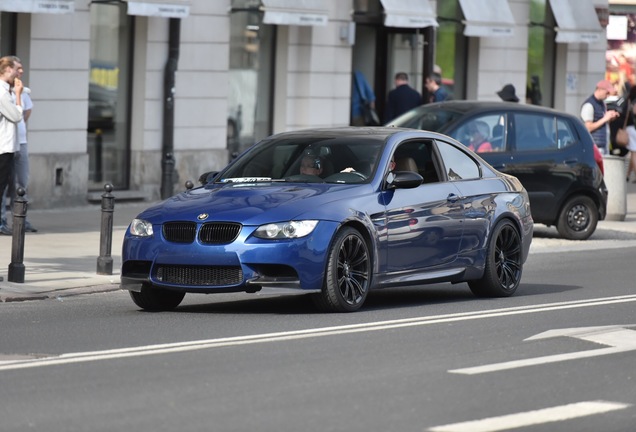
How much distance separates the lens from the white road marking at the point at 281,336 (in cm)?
966

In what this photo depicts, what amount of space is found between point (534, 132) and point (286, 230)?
8.87 metres

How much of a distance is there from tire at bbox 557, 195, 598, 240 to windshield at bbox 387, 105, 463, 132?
1.85 m

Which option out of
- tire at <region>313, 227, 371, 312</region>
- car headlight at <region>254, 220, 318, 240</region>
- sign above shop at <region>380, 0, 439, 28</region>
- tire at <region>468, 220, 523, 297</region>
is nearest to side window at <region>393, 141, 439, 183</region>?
tire at <region>468, 220, 523, 297</region>

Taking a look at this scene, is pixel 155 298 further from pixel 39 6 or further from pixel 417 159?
pixel 39 6

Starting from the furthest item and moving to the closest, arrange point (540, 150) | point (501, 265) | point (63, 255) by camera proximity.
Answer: point (540, 150), point (63, 255), point (501, 265)

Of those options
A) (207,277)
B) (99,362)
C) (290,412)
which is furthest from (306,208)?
(290,412)

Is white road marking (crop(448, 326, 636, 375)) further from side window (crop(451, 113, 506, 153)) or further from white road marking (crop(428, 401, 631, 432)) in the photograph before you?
side window (crop(451, 113, 506, 153))

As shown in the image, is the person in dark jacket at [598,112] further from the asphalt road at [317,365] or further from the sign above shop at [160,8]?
the asphalt road at [317,365]

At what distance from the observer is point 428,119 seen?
20.2 meters

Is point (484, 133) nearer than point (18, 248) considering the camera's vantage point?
No

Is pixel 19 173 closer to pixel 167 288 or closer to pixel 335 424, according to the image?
pixel 167 288

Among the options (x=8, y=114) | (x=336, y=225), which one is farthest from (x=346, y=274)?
(x=8, y=114)

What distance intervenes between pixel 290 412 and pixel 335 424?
1.14 feet

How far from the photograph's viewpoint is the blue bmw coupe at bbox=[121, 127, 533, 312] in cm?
1182
